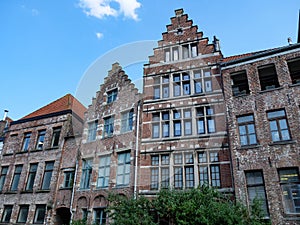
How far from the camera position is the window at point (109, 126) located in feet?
54.6

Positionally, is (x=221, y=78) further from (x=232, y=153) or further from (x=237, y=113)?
(x=232, y=153)

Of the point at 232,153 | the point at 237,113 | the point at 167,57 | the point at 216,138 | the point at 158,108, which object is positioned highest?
the point at 167,57

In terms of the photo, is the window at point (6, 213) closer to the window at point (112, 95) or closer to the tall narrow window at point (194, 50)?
the window at point (112, 95)

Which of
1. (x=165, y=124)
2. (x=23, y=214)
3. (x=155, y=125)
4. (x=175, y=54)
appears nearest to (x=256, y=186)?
(x=165, y=124)

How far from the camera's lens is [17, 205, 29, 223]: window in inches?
680

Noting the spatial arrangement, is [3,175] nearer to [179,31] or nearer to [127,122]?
[127,122]

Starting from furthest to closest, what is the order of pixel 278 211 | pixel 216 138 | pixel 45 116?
pixel 45 116 < pixel 216 138 < pixel 278 211

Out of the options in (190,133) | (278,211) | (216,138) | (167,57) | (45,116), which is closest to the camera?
(278,211)

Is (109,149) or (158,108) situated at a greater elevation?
(158,108)

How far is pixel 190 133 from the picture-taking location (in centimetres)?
1405

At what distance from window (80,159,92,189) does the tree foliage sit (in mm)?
4413

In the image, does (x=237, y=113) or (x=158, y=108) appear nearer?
(x=237, y=113)

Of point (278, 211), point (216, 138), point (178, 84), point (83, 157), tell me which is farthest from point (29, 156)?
point (278, 211)

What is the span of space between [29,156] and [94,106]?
6269 millimetres
